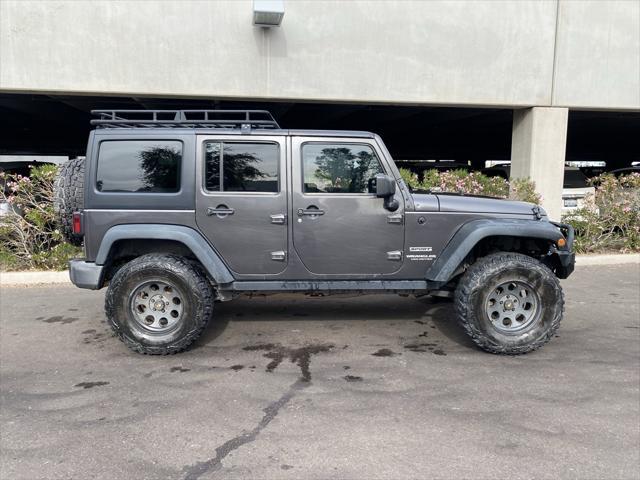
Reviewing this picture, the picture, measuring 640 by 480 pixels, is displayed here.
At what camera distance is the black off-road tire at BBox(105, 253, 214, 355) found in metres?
4.50

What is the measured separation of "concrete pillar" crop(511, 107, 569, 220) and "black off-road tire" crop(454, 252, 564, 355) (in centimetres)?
602

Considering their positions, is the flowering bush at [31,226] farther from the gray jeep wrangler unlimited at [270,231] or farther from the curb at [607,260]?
the curb at [607,260]

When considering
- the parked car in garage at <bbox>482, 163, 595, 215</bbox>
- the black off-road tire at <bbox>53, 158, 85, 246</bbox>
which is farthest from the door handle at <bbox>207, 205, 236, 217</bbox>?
the parked car in garage at <bbox>482, 163, 595, 215</bbox>

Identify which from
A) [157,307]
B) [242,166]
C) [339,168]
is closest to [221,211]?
[242,166]

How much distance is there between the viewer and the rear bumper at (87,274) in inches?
180

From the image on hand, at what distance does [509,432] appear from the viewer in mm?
3264

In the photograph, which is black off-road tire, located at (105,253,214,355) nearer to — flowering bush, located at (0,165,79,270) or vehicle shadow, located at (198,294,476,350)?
vehicle shadow, located at (198,294,476,350)

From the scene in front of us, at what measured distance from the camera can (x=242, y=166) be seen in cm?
469

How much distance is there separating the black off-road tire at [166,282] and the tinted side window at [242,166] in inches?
34.3

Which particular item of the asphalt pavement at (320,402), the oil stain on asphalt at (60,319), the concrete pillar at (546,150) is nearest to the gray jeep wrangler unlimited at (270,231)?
the asphalt pavement at (320,402)

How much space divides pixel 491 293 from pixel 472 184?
4.86 metres

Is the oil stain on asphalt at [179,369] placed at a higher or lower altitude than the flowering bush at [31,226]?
lower

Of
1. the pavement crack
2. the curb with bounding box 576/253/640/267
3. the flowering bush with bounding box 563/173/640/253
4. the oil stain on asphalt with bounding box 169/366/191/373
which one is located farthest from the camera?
the flowering bush with bounding box 563/173/640/253

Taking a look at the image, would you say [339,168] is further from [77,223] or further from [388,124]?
[388,124]
